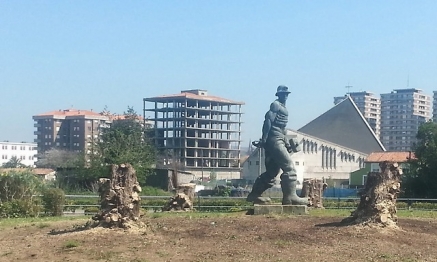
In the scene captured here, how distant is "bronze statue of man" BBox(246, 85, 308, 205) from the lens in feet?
66.0

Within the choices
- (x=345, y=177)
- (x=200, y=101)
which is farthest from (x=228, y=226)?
(x=200, y=101)

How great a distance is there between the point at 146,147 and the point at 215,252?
50.1 meters

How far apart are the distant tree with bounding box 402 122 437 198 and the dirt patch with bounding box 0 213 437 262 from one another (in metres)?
24.9

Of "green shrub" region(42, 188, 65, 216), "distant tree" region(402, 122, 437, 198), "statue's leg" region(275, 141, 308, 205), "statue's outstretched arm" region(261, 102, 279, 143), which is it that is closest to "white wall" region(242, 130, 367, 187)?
"distant tree" region(402, 122, 437, 198)

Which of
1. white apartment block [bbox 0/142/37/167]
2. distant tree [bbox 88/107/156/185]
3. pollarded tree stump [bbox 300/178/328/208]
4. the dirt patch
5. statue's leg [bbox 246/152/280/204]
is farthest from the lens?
white apartment block [bbox 0/142/37/167]

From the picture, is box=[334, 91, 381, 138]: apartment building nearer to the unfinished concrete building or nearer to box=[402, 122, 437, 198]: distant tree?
the unfinished concrete building

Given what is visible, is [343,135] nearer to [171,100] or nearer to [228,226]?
[171,100]

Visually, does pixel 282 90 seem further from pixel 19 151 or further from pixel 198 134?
pixel 19 151

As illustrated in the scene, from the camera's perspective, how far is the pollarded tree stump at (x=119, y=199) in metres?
14.3

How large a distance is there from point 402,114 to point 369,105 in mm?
9120

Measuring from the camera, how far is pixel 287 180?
20141 mm

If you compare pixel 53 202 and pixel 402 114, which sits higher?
pixel 402 114

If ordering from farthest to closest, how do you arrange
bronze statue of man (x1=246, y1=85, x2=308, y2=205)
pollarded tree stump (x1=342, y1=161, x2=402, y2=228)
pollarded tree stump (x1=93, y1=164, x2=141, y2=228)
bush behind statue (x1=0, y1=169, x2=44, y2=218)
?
bush behind statue (x1=0, y1=169, x2=44, y2=218) → bronze statue of man (x1=246, y1=85, x2=308, y2=205) → pollarded tree stump (x1=342, y1=161, x2=402, y2=228) → pollarded tree stump (x1=93, y1=164, x2=141, y2=228)

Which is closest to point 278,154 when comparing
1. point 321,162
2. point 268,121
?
point 268,121
